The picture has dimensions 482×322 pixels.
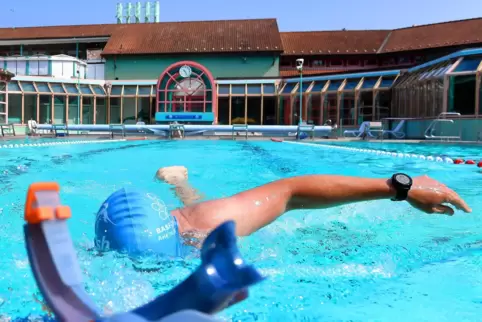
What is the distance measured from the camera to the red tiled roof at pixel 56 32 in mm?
29273

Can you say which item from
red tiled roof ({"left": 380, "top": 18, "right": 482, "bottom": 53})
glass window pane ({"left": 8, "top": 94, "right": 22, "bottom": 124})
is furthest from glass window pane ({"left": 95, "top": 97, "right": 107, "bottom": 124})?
red tiled roof ({"left": 380, "top": 18, "right": 482, "bottom": 53})

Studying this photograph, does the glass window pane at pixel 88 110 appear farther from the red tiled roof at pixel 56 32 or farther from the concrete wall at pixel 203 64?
the red tiled roof at pixel 56 32

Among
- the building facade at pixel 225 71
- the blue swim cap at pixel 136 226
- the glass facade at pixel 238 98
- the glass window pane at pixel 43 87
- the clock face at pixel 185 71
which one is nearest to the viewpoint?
the blue swim cap at pixel 136 226

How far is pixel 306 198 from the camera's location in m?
2.17

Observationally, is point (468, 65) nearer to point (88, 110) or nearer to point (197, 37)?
point (197, 37)

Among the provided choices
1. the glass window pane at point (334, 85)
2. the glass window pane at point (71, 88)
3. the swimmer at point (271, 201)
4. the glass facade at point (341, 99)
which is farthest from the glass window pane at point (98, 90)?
the swimmer at point (271, 201)

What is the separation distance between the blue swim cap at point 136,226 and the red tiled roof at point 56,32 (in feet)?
95.8

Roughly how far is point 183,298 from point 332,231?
2.28m

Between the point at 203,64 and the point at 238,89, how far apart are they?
3.88 meters

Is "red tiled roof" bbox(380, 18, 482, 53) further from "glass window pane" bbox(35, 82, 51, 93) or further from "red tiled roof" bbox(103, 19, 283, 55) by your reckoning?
"glass window pane" bbox(35, 82, 51, 93)

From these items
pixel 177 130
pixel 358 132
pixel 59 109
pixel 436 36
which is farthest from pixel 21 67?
pixel 436 36

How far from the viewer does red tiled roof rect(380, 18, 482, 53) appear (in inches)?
914

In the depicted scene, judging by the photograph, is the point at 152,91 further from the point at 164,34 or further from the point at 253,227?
the point at 253,227

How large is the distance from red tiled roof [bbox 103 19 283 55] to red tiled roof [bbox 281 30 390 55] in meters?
1.24
